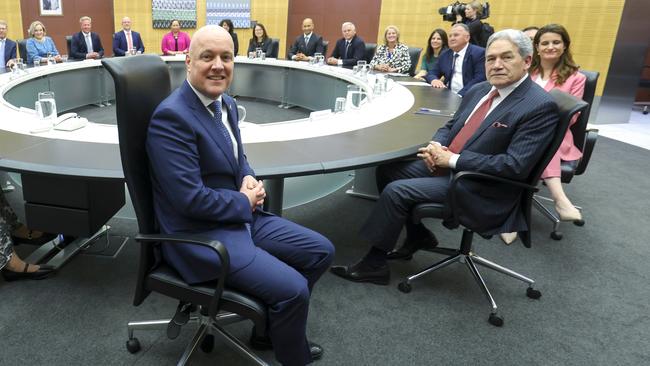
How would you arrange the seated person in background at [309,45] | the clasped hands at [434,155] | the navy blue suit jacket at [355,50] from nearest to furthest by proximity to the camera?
the clasped hands at [434,155] → the navy blue suit jacket at [355,50] → the seated person in background at [309,45]

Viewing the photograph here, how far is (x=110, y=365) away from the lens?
5.76 feet

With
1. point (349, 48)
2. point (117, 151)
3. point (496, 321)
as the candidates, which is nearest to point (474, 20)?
point (349, 48)

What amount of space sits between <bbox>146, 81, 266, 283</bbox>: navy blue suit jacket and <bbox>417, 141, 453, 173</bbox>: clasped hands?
1086 mm

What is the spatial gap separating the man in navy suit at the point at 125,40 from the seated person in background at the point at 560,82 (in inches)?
241

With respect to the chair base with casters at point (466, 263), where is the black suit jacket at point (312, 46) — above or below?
above

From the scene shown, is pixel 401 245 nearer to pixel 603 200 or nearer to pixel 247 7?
pixel 603 200

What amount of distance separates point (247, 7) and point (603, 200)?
8132 mm

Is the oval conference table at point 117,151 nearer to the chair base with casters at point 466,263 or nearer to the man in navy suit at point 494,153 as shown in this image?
the man in navy suit at point 494,153

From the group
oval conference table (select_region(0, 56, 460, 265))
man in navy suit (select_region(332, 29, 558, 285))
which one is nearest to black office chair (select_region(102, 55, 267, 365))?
oval conference table (select_region(0, 56, 460, 265))

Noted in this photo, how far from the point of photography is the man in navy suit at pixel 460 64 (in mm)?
4199

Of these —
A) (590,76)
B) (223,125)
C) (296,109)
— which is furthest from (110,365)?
(296,109)

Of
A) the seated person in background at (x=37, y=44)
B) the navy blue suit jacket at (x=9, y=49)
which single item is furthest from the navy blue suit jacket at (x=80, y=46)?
the navy blue suit jacket at (x=9, y=49)

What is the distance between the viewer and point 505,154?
2.07 metres

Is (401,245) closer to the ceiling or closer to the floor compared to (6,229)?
closer to the floor
